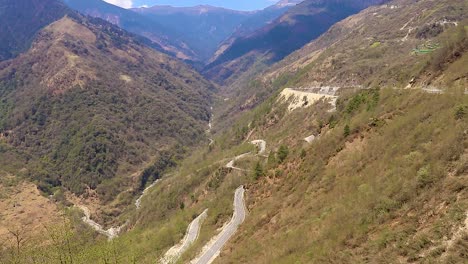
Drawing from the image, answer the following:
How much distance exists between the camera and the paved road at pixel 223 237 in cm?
5191

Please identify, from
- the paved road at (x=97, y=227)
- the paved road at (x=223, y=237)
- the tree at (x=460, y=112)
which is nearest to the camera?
the tree at (x=460, y=112)

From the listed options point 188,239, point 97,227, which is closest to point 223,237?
point 188,239

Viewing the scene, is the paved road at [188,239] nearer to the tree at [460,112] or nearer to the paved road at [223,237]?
the paved road at [223,237]

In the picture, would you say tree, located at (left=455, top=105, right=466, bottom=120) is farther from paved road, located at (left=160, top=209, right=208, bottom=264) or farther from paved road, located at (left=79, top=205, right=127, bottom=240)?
paved road, located at (left=79, top=205, right=127, bottom=240)

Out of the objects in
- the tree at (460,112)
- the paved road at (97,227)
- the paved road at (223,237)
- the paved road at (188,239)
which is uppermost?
the tree at (460,112)

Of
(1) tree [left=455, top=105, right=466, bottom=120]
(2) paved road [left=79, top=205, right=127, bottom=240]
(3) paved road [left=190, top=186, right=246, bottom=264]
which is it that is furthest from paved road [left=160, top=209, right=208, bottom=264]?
(2) paved road [left=79, top=205, right=127, bottom=240]

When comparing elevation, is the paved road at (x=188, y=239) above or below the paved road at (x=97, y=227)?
above

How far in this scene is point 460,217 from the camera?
22.3 meters

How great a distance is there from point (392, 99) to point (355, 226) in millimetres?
30729

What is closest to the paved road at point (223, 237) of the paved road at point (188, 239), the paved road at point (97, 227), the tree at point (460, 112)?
the paved road at point (188, 239)

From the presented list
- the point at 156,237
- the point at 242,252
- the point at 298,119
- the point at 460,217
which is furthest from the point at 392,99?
the point at 298,119

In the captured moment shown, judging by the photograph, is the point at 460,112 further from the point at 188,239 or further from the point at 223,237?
the point at 188,239

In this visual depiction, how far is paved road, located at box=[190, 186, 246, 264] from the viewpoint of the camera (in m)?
51.9

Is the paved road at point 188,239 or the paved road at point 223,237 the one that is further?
the paved road at point 188,239
